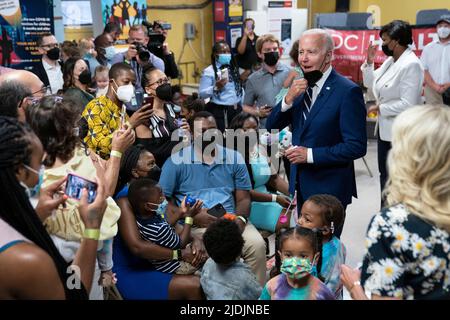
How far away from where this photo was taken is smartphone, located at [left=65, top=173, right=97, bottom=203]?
1549mm

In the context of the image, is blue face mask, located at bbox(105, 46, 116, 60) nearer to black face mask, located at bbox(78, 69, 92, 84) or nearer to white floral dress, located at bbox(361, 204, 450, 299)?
black face mask, located at bbox(78, 69, 92, 84)

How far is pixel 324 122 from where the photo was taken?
8.21 feet

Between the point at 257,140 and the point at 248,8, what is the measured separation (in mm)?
5355

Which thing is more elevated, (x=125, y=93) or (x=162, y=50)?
(x=162, y=50)

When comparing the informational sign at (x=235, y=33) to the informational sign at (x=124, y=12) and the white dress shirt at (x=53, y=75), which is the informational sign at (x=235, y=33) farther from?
the white dress shirt at (x=53, y=75)

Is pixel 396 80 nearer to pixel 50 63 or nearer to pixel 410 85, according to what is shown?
pixel 410 85

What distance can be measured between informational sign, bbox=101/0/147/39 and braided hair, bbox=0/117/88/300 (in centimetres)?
553

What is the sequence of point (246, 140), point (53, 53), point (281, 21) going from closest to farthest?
point (246, 140) < point (53, 53) < point (281, 21)

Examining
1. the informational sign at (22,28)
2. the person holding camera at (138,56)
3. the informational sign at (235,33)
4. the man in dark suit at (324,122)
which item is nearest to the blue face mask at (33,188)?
the man in dark suit at (324,122)

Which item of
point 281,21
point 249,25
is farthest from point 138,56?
point 281,21

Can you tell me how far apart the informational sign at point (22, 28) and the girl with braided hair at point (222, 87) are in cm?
209

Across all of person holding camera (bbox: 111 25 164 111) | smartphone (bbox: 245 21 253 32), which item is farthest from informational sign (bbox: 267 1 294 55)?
person holding camera (bbox: 111 25 164 111)

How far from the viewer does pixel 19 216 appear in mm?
1326

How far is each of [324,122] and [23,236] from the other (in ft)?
5.41
